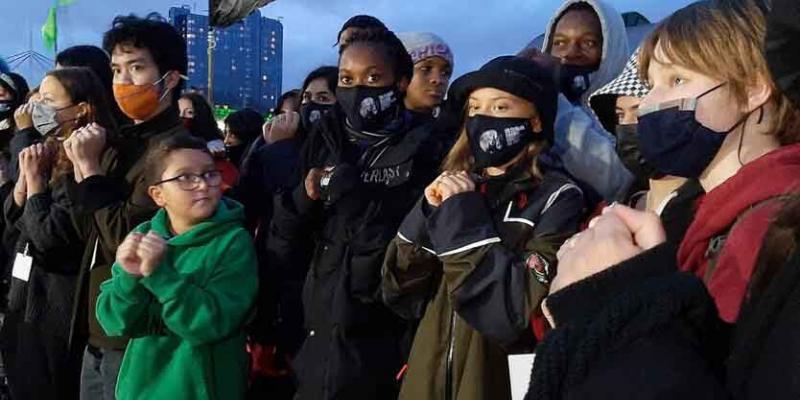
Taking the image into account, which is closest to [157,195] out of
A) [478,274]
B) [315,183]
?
[315,183]

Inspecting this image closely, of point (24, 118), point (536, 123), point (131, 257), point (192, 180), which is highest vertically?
point (536, 123)

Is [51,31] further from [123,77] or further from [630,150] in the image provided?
[630,150]

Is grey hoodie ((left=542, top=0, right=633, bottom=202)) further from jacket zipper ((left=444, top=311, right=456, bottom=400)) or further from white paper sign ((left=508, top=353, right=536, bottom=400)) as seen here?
white paper sign ((left=508, top=353, right=536, bottom=400))

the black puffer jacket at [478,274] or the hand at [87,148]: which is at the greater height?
the hand at [87,148]

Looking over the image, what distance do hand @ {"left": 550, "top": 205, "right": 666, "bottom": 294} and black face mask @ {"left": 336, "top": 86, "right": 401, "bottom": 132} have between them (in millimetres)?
2094

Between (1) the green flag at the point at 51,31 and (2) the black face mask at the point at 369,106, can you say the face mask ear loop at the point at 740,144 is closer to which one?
(2) the black face mask at the point at 369,106

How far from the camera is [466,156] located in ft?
9.84

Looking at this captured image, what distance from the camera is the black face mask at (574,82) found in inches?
143

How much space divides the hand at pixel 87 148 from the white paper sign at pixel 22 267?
30.2 inches

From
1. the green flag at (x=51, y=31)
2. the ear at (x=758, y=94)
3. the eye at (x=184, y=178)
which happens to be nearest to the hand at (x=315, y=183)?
the eye at (x=184, y=178)

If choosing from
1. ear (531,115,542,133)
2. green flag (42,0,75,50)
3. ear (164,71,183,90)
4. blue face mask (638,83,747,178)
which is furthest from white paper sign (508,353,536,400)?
green flag (42,0,75,50)

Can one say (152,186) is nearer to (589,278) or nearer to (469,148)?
(469,148)

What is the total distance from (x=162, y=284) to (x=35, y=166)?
1431mm

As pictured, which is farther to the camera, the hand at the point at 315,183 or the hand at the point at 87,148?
the hand at the point at 87,148
